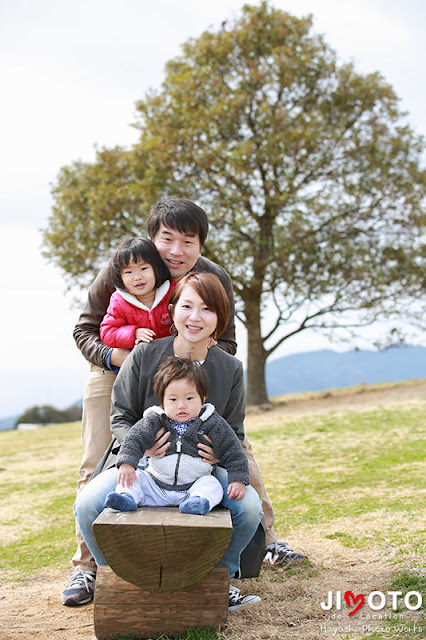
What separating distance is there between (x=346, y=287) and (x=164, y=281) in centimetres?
1399

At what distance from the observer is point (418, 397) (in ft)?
51.7

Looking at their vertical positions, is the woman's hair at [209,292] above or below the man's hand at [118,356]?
above

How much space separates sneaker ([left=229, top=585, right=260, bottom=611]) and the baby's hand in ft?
2.44

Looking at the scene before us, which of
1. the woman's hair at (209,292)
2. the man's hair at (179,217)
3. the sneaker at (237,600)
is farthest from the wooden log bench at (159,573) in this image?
the man's hair at (179,217)

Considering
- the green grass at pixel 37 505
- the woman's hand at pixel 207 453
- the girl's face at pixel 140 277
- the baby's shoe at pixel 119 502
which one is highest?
the girl's face at pixel 140 277

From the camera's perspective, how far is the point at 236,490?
324 centimetres

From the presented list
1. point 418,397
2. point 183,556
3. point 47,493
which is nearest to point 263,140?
point 418,397

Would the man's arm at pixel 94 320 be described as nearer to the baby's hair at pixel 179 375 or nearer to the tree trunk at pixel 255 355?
the baby's hair at pixel 179 375

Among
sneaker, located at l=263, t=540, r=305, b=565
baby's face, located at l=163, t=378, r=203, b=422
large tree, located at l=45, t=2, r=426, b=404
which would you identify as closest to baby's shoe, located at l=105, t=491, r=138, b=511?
baby's face, located at l=163, t=378, r=203, b=422

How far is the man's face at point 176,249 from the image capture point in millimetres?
3855

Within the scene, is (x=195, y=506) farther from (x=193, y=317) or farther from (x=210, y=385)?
(x=193, y=317)

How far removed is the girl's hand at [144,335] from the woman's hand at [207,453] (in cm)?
68

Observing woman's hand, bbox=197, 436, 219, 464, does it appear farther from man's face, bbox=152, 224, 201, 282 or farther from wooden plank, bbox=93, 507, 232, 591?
man's face, bbox=152, 224, 201, 282

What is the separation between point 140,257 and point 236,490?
1.40 metres
